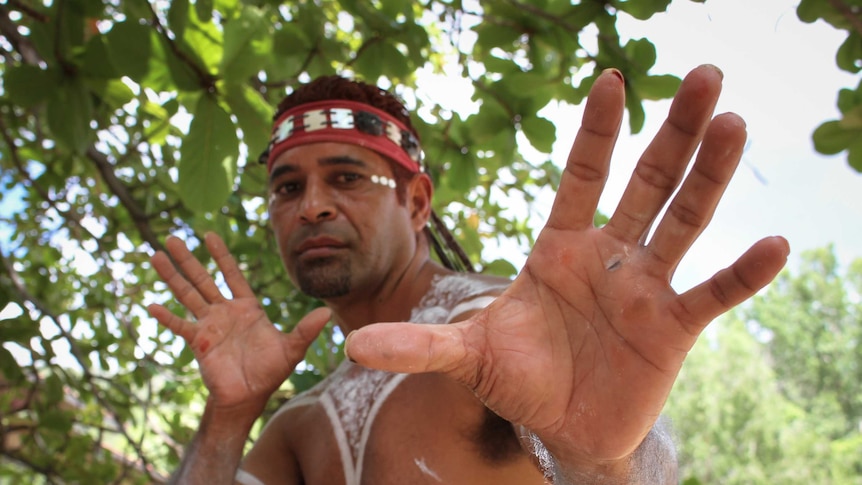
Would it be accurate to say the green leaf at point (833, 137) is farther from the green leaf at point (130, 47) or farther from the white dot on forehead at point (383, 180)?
the green leaf at point (130, 47)

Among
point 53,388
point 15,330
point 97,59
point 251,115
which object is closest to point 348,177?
point 251,115

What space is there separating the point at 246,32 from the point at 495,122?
0.78 m

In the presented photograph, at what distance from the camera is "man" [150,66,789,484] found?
86 centimetres

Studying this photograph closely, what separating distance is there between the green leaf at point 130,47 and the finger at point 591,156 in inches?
44.9

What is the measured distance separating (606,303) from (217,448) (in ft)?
3.42

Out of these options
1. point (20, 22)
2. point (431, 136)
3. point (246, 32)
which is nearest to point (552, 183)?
point (431, 136)

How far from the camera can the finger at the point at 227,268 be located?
1683 mm

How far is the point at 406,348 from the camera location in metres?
0.78

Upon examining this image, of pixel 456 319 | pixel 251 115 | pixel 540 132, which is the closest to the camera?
pixel 456 319

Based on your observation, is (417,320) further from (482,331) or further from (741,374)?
(741,374)

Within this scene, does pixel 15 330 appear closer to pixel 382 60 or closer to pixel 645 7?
pixel 382 60

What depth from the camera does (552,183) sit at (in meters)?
3.01

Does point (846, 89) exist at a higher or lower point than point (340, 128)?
lower

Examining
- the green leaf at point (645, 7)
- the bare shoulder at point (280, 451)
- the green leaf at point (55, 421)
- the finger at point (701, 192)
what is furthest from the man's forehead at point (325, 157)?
the green leaf at point (55, 421)
